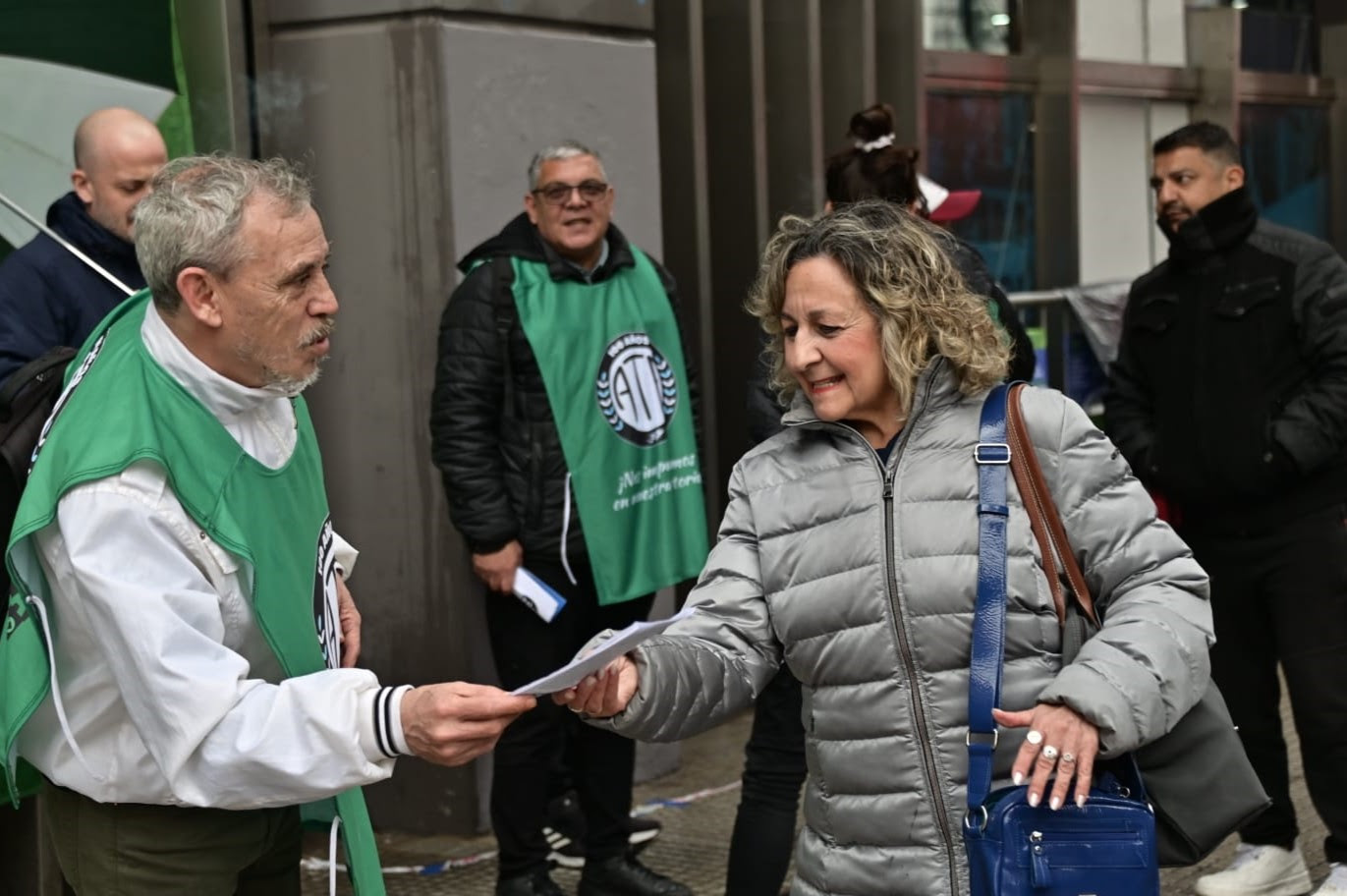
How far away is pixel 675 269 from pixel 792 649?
13.7 ft

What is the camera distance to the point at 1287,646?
5195 millimetres

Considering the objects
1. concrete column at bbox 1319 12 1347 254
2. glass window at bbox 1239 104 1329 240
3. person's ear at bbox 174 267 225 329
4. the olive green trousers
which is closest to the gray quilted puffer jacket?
the olive green trousers

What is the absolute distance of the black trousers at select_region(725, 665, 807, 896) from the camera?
15.2 feet

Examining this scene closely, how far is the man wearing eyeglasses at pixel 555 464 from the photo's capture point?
520 centimetres

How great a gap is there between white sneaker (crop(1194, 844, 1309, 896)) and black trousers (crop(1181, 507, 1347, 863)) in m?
0.04

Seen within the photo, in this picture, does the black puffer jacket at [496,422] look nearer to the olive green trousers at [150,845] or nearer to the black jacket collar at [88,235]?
the black jacket collar at [88,235]

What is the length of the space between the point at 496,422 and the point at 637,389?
491mm

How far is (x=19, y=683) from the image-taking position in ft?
9.43

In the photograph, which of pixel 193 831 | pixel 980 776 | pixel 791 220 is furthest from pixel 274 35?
pixel 980 776

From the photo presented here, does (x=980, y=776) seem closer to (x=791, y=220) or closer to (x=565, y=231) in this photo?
(x=791, y=220)

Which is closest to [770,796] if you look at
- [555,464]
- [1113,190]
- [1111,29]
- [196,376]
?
[555,464]

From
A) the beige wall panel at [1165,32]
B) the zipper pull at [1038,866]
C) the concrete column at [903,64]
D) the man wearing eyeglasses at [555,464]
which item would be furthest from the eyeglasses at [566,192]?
the beige wall panel at [1165,32]

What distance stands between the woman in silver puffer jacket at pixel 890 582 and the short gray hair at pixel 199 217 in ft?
2.86

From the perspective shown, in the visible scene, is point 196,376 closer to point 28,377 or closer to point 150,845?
point 28,377
